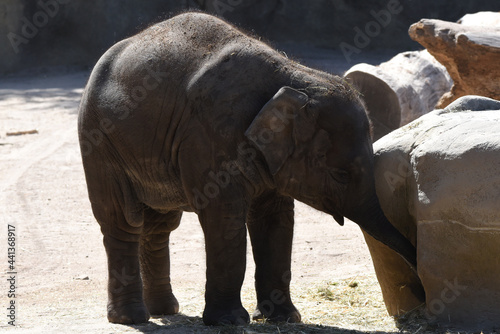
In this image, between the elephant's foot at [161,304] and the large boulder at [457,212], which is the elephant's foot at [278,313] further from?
the large boulder at [457,212]

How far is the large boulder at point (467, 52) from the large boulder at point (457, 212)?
2.95m

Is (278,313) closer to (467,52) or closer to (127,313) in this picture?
(127,313)

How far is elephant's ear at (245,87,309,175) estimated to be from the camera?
470cm

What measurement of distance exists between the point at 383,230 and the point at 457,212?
17.1 inches

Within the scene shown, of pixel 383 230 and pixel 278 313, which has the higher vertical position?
pixel 383 230

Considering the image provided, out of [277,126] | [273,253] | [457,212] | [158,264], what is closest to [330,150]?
[277,126]

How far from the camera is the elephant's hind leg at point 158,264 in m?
5.96

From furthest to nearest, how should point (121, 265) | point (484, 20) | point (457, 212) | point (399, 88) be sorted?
point (484, 20) → point (399, 88) → point (121, 265) → point (457, 212)

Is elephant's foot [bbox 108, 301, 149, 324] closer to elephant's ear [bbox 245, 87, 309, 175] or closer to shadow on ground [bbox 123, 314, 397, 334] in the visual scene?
shadow on ground [bbox 123, 314, 397, 334]

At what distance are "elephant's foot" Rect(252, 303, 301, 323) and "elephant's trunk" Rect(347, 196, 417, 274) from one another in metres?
0.93

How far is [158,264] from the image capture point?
6.05 meters

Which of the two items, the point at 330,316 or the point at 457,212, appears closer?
the point at 457,212

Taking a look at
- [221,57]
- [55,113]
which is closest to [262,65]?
[221,57]

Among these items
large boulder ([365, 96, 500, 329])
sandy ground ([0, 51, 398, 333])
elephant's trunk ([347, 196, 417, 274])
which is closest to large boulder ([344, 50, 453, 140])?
sandy ground ([0, 51, 398, 333])
